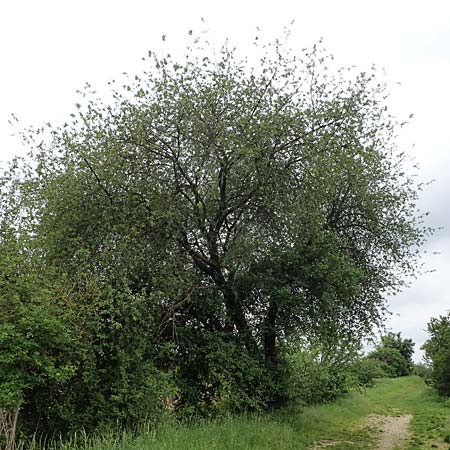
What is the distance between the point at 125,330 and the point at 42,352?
2.14 metres

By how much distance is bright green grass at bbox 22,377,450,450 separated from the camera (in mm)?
7980

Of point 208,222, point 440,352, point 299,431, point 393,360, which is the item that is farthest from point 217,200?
point 393,360

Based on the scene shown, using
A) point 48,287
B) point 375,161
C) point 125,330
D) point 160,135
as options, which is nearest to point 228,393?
point 125,330

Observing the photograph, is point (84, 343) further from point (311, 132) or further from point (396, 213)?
point (396, 213)

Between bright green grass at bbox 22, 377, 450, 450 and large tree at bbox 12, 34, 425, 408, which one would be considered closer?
bright green grass at bbox 22, 377, 450, 450

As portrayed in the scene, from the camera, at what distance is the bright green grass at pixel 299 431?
7.98m

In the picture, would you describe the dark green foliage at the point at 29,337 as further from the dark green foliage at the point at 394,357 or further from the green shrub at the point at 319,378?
the dark green foliage at the point at 394,357

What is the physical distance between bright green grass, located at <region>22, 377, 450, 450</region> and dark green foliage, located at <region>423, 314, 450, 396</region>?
84 centimetres

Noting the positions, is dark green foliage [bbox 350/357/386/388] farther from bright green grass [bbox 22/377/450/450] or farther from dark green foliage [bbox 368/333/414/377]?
dark green foliage [bbox 368/333/414/377]

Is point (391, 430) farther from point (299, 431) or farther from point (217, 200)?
point (217, 200)

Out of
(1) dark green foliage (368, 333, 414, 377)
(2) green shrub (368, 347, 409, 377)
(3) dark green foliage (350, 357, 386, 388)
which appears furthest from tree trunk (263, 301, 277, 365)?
(2) green shrub (368, 347, 409, 377)

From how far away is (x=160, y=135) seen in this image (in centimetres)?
1260

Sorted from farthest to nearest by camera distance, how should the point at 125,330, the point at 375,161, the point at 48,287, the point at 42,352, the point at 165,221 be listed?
the point at 375,161, the point at 165,221, the point at 125,330, the point at 48,287, the point at 42,352

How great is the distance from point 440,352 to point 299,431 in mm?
14117
